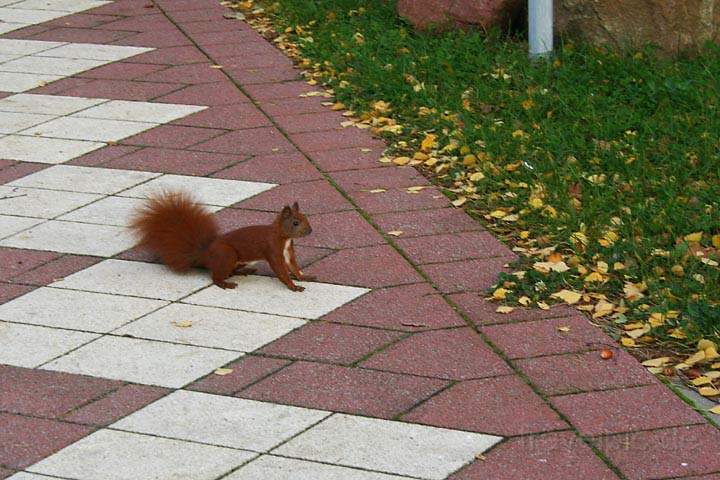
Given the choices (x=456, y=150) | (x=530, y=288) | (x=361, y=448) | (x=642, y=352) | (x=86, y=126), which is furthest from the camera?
(x=86, y=126)

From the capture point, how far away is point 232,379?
4.30m

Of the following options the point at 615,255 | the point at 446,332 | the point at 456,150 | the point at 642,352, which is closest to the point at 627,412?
the point at 642,352

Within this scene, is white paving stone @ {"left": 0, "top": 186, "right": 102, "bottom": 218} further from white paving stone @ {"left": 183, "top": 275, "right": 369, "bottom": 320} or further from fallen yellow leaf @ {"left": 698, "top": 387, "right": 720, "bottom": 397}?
fallen yellow leaf @ {"left": 698, "top": 387, "right": 720, "bottom": 397}

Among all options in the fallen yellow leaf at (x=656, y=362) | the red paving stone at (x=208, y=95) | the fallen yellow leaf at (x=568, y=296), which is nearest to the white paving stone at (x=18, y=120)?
the red paving stone at (x=208, y=95)

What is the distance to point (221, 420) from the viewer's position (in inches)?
158

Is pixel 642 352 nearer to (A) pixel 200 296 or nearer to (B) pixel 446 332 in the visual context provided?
(B) pixel 446 332

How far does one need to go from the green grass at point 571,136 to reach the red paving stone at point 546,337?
0.62 feet

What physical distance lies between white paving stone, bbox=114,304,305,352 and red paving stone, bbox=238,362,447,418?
0.30m

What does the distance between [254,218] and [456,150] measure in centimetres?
133

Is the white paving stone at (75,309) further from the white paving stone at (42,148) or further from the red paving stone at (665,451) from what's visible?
the red paving stone at (665,451)

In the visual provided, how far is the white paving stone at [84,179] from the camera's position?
245 inches

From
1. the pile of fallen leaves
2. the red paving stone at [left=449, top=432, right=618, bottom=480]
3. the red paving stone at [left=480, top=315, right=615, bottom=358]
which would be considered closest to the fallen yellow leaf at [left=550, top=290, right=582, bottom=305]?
the pile of fallen leaves

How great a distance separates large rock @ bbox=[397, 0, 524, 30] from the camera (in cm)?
819

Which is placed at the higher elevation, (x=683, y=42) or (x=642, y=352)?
(x=683, y=42)
